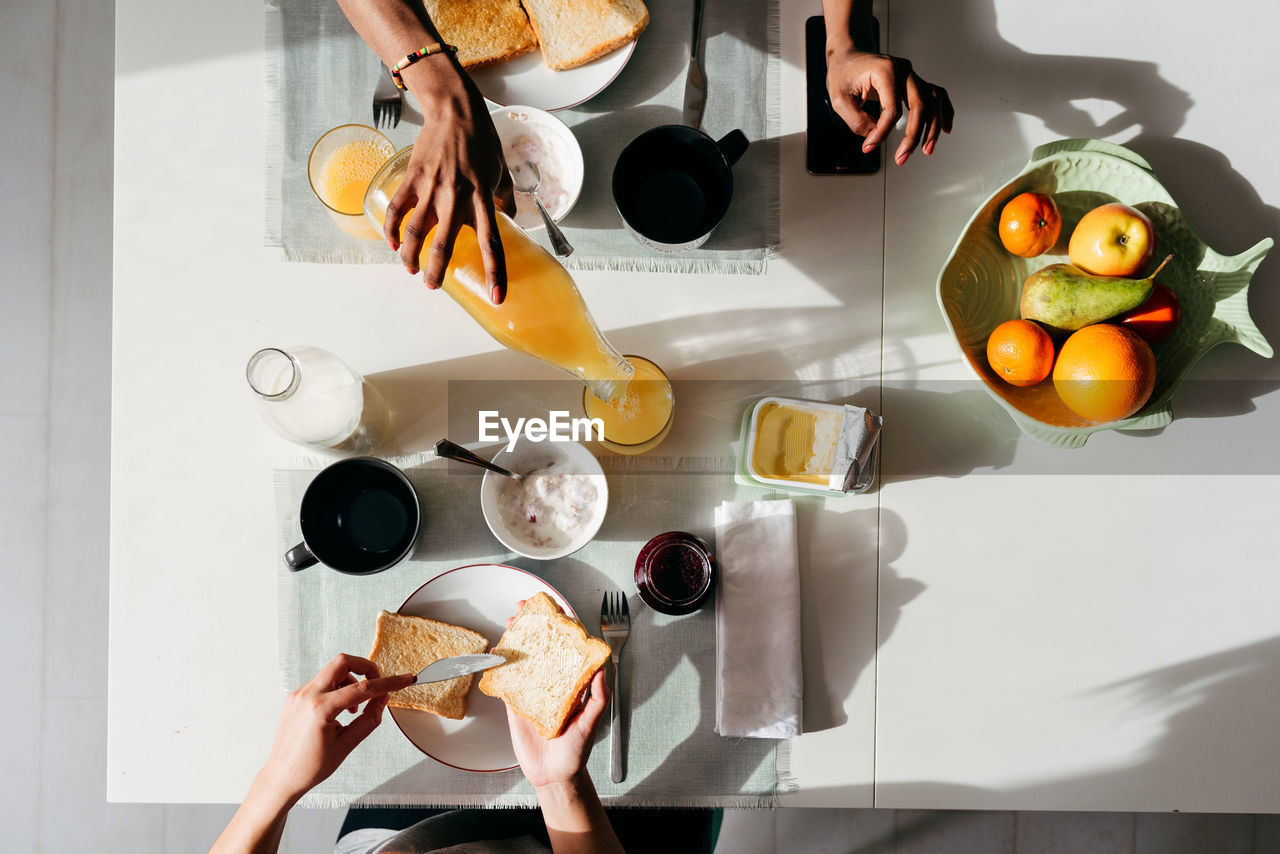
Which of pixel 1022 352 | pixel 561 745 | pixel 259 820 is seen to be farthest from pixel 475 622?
pixel 1022 352

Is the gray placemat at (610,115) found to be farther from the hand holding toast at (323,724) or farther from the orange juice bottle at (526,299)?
the hand holding toast at (323,724)

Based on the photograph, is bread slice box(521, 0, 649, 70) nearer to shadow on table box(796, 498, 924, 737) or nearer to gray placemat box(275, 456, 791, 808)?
gray placemat box(275, 456, 791, 808)

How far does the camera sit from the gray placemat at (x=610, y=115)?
932 millimetres

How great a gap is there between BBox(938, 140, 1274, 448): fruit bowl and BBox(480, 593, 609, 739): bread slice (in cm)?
54

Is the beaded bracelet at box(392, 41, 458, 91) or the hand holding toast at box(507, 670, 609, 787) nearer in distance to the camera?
the beaded bracelet at box(392, 41, 458, 91)

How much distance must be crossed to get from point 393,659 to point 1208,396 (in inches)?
40.2

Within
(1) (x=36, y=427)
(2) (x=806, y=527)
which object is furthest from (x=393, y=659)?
(1) (x=36, y=427)

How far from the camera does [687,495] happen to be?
36.7 inches

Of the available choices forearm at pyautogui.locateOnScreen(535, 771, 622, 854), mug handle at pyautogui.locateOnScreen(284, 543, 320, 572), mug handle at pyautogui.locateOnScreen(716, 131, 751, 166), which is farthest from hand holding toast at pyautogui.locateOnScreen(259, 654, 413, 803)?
mug handle at pyautogui.locateOnScreen(716, 131, 751, 166)

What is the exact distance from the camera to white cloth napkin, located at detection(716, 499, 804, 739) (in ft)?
2.95

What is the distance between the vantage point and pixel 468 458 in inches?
34.0

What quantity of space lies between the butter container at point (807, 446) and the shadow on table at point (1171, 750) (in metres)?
0.34

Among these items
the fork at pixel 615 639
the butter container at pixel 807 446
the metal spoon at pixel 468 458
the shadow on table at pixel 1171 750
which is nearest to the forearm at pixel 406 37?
the metal spoon at pixel 468 458

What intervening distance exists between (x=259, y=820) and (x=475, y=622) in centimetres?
31
